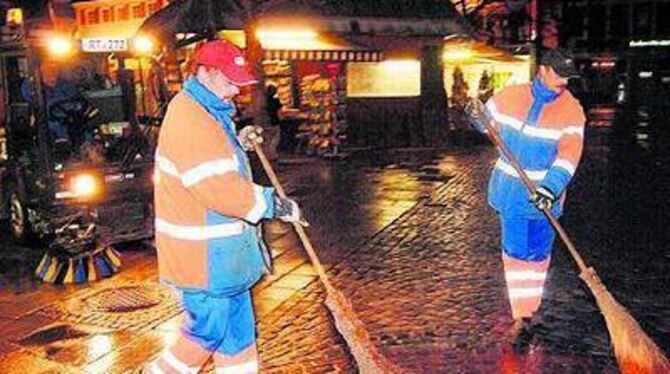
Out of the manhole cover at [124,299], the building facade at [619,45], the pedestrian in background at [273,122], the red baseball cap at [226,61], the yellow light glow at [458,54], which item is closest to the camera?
the red baseball cap at [226,61]

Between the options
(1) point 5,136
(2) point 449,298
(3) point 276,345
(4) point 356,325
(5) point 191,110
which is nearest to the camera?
(5) point 191,110

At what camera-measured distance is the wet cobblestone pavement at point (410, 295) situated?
17.0ft

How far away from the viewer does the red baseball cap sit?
12.1ft

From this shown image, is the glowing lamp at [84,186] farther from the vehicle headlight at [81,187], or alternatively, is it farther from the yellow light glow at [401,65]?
the yellow light glow at [401,65]

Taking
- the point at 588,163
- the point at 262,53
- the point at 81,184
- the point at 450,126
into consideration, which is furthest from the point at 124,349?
the point at 450,126

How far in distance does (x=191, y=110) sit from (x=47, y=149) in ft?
16.7

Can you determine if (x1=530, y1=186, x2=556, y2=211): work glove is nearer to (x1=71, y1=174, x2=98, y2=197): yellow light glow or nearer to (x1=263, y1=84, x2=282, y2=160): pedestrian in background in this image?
(x1=71, y1=174, x2=98, y2=197): yellow light glow

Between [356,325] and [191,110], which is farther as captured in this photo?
[356,325]

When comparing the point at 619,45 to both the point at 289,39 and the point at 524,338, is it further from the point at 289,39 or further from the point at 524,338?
the point at 524,338

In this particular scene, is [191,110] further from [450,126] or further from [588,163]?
[450,126]

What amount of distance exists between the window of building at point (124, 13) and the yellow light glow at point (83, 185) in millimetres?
12943

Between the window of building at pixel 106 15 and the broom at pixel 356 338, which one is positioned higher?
the window of building at pixel 106 15

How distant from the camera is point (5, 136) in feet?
29.5

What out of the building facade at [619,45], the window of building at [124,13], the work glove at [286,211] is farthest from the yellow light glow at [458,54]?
the building facade at [619,45]
